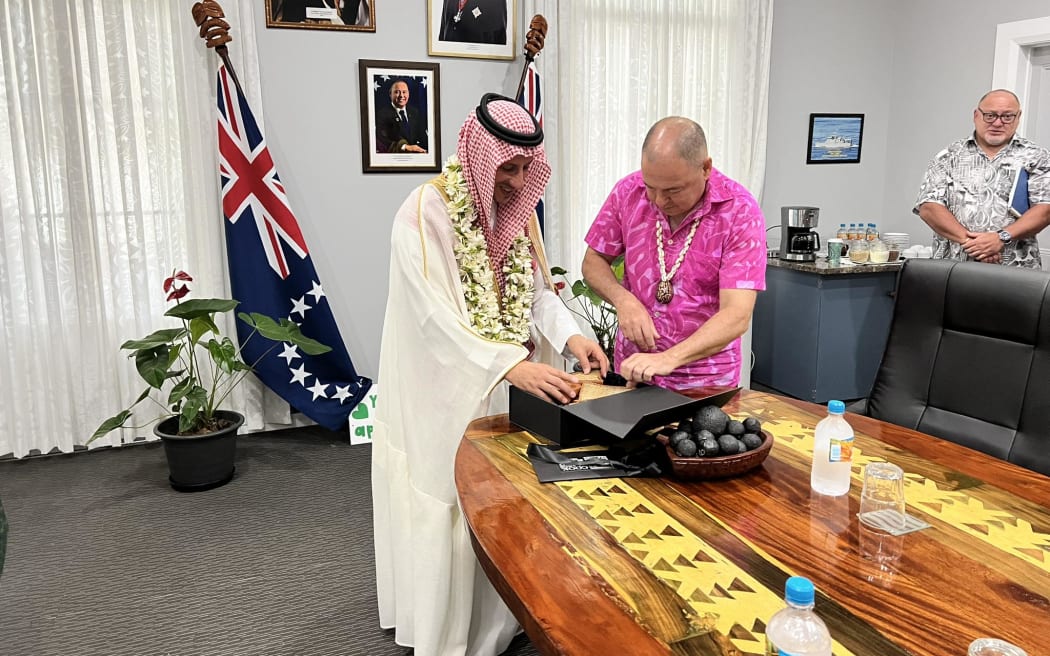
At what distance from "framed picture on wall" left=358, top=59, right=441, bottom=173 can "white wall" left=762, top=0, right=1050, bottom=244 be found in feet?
8.00

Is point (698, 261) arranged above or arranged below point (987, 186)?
below

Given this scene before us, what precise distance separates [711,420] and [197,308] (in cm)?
263

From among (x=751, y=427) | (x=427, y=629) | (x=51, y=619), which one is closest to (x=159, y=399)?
(x=51, y=619)

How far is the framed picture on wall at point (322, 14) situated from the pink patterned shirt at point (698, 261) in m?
2.44

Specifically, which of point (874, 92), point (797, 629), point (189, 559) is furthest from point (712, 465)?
point (874, 92)

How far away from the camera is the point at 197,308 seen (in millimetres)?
3393

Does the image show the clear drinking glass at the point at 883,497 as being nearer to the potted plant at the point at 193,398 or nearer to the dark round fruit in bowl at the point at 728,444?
the dark round fruit in bowl at the point at 728,444

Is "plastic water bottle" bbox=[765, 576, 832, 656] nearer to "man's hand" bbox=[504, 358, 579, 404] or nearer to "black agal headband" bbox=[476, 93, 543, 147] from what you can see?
"man's hand" bbox=[504, 358, 579, 404]

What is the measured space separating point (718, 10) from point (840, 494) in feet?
13.8

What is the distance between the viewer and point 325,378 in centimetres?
418

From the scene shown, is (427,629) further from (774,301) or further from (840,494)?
(774,301)

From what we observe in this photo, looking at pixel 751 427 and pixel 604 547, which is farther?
pixel 751 427

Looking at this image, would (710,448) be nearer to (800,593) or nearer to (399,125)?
(800,593)

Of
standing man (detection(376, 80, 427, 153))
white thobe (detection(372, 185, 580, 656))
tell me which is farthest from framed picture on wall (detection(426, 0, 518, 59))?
white thobe (detection(372, 185, 580, 656))
